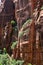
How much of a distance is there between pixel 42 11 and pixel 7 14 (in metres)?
8.38

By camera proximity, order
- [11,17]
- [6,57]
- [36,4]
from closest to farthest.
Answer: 1. [36,4]
2. [6,57]
3. [11,17]

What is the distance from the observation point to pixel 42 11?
16906 mm

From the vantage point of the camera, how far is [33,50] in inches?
673

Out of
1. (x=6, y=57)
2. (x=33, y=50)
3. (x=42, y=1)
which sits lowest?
(x=6, y=57)

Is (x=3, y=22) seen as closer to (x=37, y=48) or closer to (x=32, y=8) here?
(x=32, y=8)

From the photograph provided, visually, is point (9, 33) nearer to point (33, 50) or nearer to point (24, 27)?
point (24, 27)

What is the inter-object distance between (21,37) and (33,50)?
1.74m

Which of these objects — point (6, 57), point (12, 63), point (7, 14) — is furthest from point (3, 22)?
point (12, 63)

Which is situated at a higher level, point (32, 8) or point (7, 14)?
point (32, 8)

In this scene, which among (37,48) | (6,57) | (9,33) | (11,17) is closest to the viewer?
(37,48)

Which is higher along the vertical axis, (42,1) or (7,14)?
(42,1)

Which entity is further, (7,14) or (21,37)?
(7,14)

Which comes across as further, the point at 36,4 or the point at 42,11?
the point at 36,4

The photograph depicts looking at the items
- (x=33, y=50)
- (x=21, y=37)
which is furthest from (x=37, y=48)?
(x=21, y=37)
